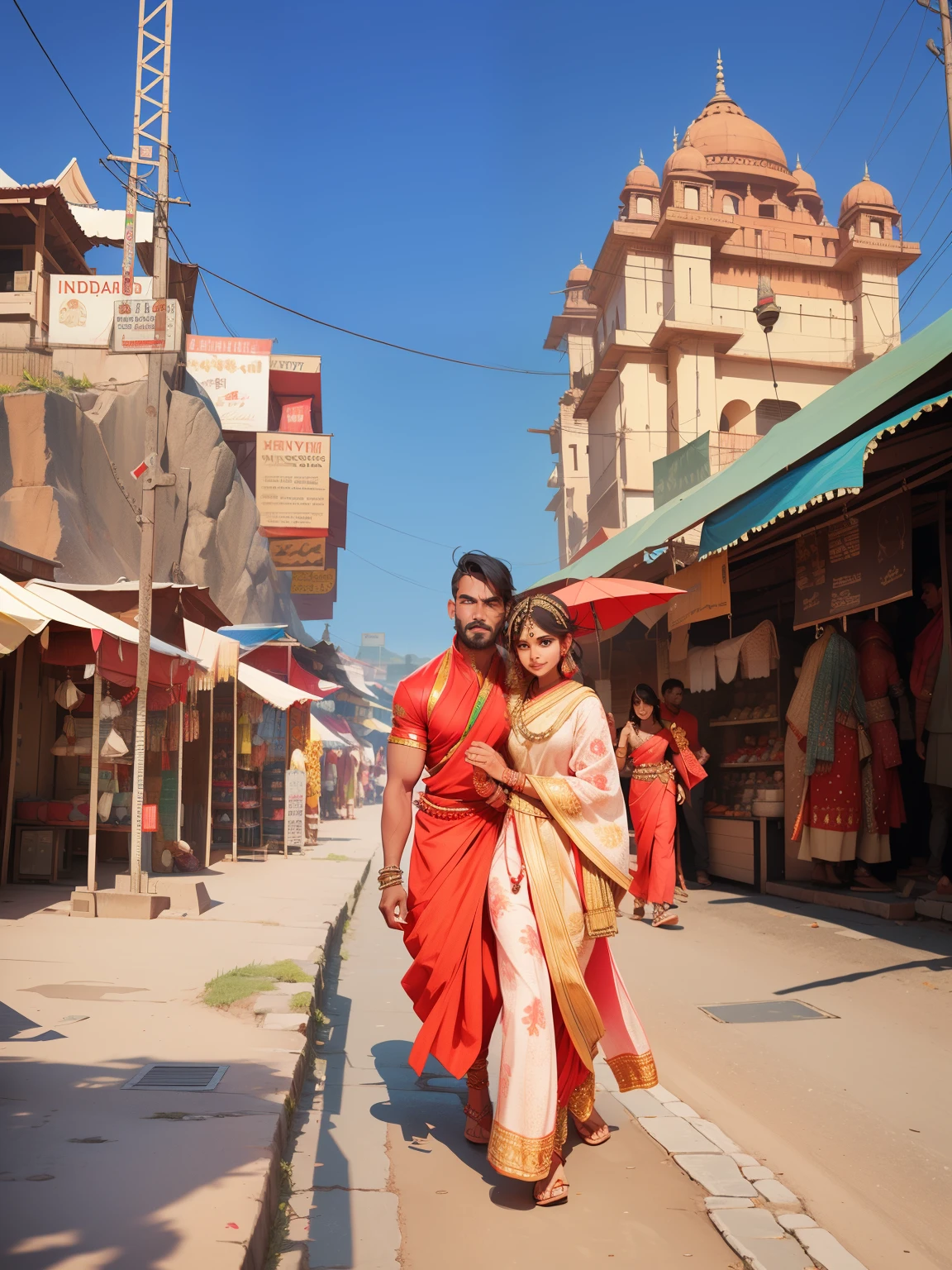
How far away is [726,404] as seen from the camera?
30.7 meters

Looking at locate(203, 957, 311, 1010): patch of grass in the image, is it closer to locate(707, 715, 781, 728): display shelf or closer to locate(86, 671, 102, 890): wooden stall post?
locate(86, 671, 102, 890): wooden stall post

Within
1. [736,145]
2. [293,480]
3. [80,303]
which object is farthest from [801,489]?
[736,145]

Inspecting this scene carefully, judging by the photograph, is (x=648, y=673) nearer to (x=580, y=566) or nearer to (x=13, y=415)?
(x=580, y=566)

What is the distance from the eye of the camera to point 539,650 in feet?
11.7

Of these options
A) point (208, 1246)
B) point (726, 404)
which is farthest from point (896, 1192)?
point (726, 404)

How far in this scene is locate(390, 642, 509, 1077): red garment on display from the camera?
352 centimetres

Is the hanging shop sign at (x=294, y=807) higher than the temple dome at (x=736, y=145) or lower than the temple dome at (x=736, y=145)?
lower

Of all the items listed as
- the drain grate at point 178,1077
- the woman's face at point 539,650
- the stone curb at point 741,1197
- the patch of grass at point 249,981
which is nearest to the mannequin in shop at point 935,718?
the stone curb at point 741,1197

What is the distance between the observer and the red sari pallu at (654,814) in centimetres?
836

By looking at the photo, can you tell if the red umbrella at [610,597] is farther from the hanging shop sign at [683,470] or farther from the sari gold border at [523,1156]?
the hanging shop sign at [683,470]

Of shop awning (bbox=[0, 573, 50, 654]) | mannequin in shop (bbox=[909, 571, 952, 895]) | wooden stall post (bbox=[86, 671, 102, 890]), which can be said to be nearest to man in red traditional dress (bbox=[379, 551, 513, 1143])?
shop awning (bbox=[0, 573, 50, 654])

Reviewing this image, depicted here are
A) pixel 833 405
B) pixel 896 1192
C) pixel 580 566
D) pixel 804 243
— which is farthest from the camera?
pixel 804 243

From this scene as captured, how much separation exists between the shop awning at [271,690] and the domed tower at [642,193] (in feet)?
77.0

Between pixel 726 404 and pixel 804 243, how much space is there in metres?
8.16
